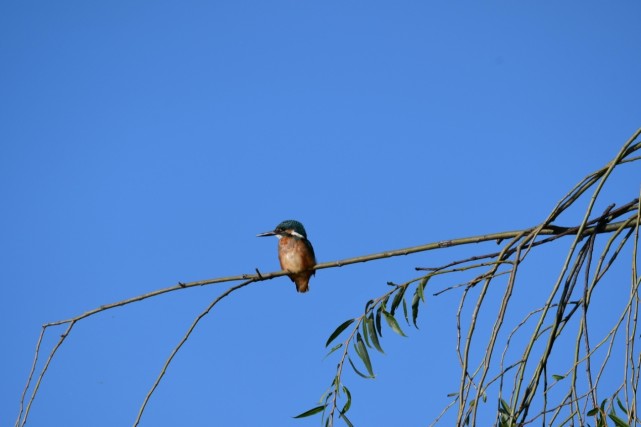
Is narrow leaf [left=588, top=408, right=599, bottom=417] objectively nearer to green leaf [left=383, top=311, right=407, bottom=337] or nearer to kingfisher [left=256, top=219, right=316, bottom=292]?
green leaf [left=383, top=311, right=407, bottom=337]

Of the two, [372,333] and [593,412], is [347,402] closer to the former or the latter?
[372,333]

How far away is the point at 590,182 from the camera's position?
2156mm

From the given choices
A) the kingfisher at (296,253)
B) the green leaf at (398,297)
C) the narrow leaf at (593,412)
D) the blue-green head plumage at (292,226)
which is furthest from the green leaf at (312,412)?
the blue-green head plumage at (292,226)

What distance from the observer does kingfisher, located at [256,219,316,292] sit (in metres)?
4.74

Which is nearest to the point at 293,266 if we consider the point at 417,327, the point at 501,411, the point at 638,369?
the point at 417,327

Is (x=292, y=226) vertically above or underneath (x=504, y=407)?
above

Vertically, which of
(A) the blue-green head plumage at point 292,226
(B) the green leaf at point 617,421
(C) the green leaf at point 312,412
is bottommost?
(B) the green leaf at point 617,421

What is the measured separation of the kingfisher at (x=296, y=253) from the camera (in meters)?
4.74

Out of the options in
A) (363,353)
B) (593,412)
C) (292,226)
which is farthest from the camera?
(292,226)

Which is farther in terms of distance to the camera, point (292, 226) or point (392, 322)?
point (292, 226)

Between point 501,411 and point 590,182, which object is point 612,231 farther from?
point 501,411

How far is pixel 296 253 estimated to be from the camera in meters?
4.80

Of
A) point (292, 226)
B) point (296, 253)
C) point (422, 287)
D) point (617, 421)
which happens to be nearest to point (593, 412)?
Answer: point (617, 421)

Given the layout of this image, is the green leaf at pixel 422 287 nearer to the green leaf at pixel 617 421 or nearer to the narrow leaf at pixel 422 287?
the narrow leaf at pixel 422 287
